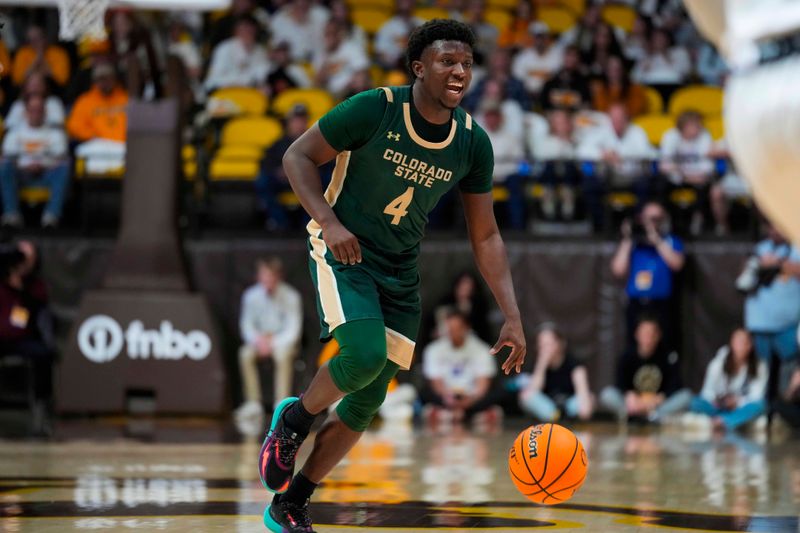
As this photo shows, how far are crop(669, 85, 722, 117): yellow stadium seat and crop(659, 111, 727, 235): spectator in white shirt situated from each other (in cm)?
126

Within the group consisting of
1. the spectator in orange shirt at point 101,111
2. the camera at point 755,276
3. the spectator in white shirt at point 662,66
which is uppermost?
the spectator in white shirt at point 662,66

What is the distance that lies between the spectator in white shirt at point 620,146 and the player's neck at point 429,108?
9.85 metres

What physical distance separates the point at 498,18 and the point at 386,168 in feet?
44.5

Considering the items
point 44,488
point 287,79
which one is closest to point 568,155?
point 287,79

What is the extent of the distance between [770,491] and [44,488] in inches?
175

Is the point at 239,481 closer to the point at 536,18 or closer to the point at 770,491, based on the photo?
the point at 770,491

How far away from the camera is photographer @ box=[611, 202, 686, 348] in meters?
14.8

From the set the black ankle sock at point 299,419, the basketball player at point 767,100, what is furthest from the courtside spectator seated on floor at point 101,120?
the basketball player at point 767,100

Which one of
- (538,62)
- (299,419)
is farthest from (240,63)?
(299,419)

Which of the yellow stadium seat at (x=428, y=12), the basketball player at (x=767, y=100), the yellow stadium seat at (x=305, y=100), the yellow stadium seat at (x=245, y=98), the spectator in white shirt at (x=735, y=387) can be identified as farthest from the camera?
the yellow stadium seat at (x=428, y=12)

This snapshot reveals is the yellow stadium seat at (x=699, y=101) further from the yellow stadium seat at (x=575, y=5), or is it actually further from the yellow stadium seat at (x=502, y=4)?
the yellow stadium seat at (x=502, y=4)

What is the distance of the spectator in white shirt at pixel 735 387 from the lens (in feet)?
46.2

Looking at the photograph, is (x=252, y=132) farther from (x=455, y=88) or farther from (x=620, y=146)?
(x=455, y=88)

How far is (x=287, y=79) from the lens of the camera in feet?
57.7
